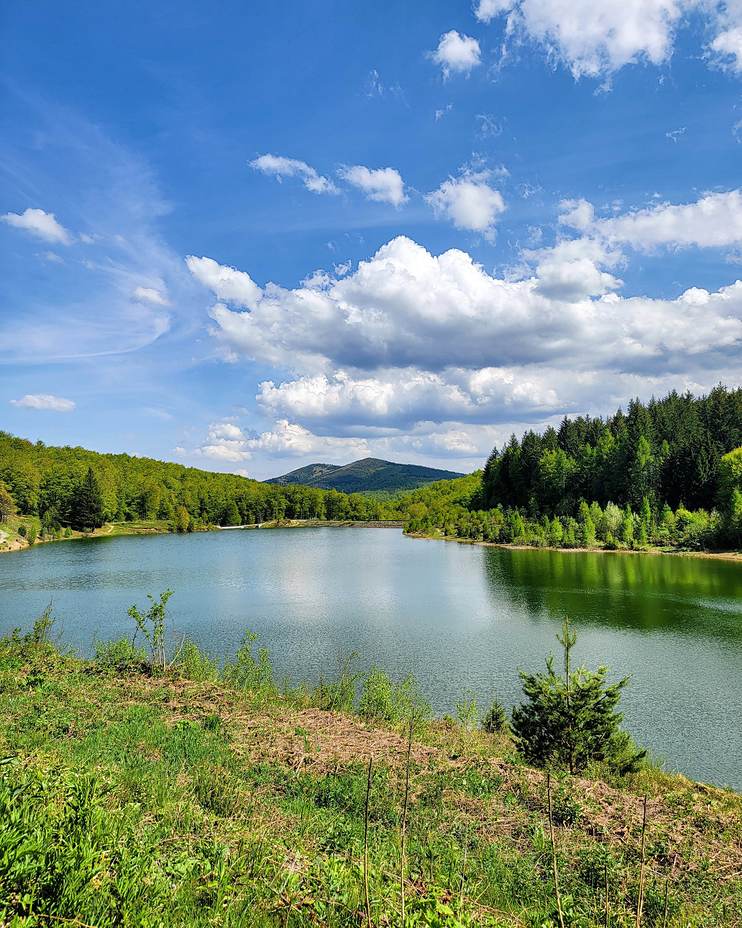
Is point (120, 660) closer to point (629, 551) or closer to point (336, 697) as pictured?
point (336, 697)

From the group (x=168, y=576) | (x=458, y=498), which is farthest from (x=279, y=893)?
(x=458, y=498)

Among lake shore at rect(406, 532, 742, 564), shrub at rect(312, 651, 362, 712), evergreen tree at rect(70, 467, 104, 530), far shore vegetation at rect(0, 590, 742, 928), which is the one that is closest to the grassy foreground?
far shore vegetation at rect(0, 590, 742, 928)

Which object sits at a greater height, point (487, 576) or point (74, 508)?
point (74, 508)

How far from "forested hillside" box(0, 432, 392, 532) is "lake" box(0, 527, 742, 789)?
43.1m

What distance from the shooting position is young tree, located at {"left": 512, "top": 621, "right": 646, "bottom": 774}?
10.5 m

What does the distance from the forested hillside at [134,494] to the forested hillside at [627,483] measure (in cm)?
4913

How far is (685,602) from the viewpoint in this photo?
114ft

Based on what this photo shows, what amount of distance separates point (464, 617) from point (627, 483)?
65254mm

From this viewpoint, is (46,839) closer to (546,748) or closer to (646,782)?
(546,748)

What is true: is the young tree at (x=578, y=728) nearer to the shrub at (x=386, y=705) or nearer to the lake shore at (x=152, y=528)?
the shrub at (x=386, y=705)

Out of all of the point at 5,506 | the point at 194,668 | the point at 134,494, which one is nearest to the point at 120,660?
the point at 194,668

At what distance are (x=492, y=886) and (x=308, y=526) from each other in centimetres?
14543

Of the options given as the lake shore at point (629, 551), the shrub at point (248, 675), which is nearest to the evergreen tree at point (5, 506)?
the lake shore at point (629, 551)

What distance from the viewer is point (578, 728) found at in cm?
1060
